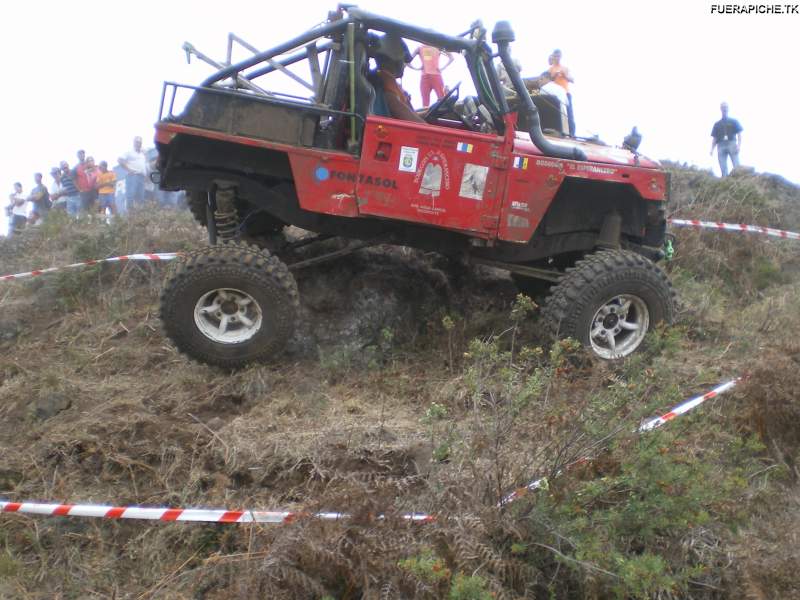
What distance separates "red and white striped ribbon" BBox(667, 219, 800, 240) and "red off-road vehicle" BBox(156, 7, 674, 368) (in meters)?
3.18

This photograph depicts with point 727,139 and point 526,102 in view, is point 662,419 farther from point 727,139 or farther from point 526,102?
point 727,139

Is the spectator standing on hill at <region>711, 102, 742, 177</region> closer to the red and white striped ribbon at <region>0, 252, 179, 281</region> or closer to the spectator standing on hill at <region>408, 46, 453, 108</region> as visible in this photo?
the spectator standing on hill at <region>408, 46, 453, 108</region>

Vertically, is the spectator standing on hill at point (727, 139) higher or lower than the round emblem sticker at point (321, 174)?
higher

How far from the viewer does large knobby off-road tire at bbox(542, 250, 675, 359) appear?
588 centimetres

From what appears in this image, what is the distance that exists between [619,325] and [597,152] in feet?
4.50

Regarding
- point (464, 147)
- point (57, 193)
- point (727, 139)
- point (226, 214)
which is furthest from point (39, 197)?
point (727, 139)

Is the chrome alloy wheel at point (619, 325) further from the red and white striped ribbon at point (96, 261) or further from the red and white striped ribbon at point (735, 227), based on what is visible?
the red and white striped ribbon at point (96, 261)

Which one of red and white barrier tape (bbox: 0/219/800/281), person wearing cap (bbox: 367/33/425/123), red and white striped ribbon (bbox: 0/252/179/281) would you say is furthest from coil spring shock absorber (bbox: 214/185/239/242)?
red and white barrier tape (bbox: 0/219/800/281)

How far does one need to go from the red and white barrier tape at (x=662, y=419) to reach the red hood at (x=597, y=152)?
1803 millimetres

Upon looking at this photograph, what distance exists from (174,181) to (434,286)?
2.44 metres

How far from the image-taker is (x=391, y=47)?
5.92 meters

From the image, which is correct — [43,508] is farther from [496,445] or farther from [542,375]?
[542,375]

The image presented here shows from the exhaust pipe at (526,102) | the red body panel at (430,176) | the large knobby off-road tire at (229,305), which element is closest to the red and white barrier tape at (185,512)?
the large knobby off-road tire at (229,305)

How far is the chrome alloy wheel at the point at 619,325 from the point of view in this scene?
19.9 feet
